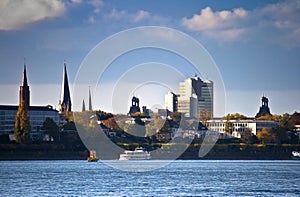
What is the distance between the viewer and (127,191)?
71.2 metres

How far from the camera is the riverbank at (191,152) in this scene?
141875mm

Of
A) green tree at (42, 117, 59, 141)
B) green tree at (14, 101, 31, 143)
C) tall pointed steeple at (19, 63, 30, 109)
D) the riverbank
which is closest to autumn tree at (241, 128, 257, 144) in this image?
the riverbank

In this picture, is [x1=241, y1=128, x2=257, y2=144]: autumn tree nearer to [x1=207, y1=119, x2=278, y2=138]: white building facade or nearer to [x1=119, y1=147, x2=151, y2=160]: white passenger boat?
[x1=207, y1=119, x2=278, y2=138]: white building facade

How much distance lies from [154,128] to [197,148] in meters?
18.5

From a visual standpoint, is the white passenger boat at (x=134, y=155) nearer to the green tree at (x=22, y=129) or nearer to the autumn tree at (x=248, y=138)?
the green tree at (x=22, y=129)

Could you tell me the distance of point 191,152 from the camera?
154375mm

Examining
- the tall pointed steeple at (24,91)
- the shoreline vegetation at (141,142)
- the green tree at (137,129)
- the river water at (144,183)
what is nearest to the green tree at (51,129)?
the shoreline vegetation at (141,142)

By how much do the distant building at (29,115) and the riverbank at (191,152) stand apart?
16016 millimetres

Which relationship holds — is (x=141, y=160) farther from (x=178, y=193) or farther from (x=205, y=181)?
(x=178, y=193)

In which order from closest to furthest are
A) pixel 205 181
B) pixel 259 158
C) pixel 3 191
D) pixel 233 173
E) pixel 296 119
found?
pixel 3 191 < pixel 205 181 < pixel 233 173 < pixel 259 158 < pixel 296 119

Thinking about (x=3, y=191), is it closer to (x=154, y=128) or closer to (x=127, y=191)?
(x=127, y=191)

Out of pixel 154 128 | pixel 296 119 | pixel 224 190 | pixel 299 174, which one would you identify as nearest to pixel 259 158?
pixel 154 128

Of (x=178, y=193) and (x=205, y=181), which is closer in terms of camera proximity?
(x=178, y=193)

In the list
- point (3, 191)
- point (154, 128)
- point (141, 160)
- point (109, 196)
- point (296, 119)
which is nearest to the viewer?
point (109, 196)
